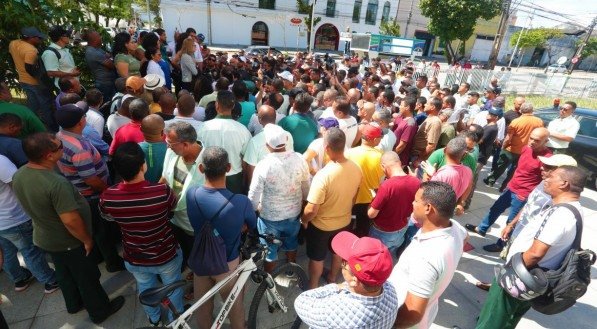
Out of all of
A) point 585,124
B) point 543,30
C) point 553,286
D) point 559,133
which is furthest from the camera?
point 543,30

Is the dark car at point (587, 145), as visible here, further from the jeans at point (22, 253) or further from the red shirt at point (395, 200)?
the jeans at point (22, 253)

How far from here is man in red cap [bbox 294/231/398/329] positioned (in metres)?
1.53

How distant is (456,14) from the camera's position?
27.7m

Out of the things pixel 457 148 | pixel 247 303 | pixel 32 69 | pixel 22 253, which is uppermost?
pixel 32 69

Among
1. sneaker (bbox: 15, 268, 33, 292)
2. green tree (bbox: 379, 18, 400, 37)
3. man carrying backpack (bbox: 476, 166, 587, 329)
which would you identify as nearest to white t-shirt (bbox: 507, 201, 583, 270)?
man carrying backpack (bbox: 476, 166, 587, 329)

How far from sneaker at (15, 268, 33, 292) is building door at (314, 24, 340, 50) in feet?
142

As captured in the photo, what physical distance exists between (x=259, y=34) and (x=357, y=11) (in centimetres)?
1397

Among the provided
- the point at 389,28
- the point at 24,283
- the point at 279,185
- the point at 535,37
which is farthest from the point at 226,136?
the point at 535,37

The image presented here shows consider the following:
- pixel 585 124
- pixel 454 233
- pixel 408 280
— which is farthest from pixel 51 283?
pixel 585 124

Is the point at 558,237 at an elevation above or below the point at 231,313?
above

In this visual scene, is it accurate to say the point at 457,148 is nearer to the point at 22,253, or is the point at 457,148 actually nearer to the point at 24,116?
the point at 22,253

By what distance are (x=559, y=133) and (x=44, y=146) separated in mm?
8122

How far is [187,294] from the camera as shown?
10.7ft

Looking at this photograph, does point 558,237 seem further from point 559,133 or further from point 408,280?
point 559,133
